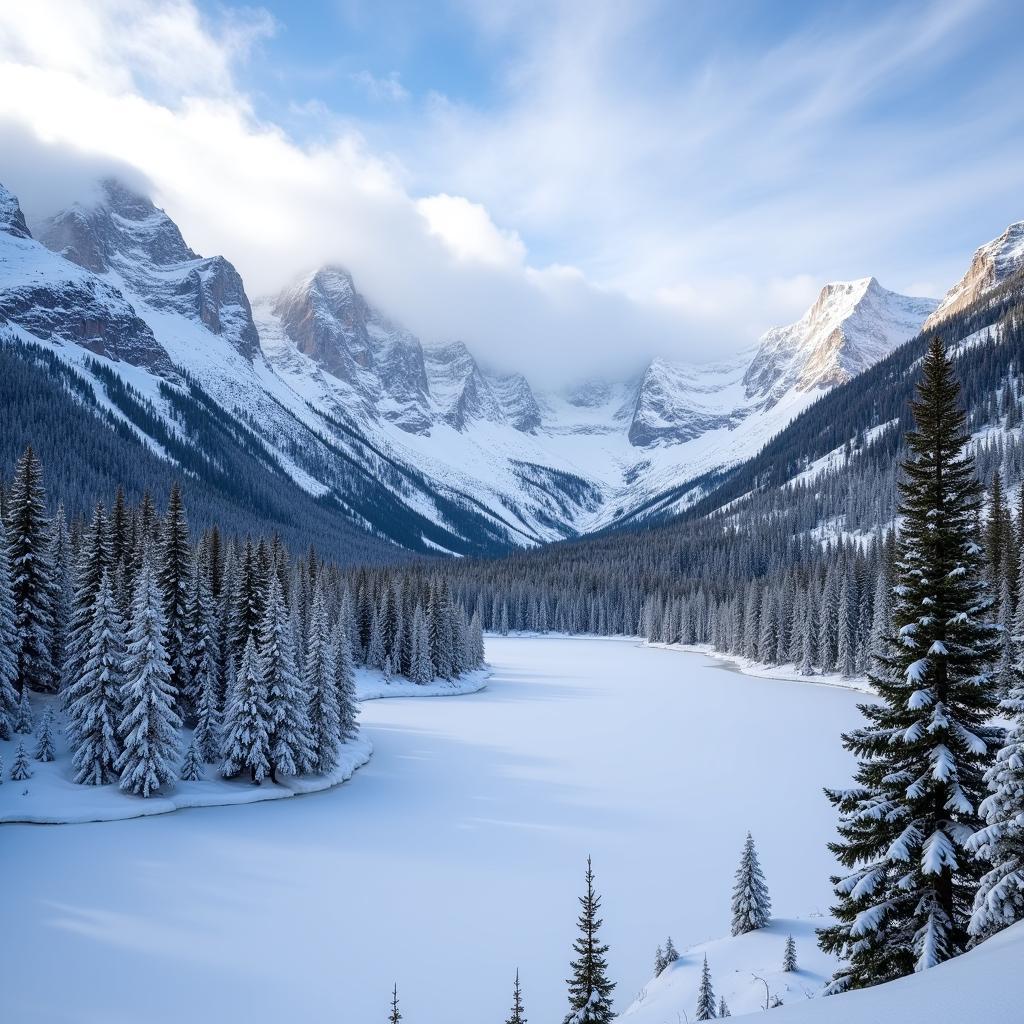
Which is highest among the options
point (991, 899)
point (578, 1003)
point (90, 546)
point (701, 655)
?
point (90, 546)

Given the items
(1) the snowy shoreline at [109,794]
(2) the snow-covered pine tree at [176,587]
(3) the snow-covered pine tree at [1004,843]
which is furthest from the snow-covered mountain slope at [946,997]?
(2) the snow-covered pine tree at [176,587]

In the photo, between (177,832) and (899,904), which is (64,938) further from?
(899,904)

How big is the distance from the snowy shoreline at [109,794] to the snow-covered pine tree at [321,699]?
38.9 inches

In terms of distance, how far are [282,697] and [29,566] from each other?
16823mm

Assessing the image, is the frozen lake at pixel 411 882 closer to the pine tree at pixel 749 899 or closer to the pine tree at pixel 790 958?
the pine tree at pixel 749 899

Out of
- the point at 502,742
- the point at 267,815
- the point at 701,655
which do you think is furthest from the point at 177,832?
the point at 701,655

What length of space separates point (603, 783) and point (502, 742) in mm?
12471

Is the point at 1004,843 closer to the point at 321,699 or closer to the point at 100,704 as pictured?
the point at 321,699

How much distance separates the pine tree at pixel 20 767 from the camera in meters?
33.4

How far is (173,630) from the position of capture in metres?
42.1

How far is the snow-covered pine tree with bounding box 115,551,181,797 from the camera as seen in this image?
34344 millimetres

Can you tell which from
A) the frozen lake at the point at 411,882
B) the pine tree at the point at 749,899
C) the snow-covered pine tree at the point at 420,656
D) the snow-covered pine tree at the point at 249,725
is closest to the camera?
the frozen lake at the point at 411,882

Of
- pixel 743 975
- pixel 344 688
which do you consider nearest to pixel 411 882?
pixel 743 975

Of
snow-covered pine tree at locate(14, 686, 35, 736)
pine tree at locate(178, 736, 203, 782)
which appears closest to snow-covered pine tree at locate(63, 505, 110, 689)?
snow-covered pine tree at locate(14, 686, 35, 736)
